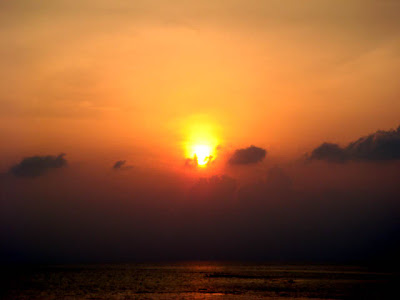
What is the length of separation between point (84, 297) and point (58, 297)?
462 cm

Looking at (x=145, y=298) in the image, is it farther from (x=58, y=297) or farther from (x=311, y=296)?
(x=311, y=296)

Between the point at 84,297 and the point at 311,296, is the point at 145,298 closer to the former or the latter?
the point at 84,297

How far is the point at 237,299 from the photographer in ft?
242

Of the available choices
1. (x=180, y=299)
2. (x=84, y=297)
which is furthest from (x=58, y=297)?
(x=180, y=299)

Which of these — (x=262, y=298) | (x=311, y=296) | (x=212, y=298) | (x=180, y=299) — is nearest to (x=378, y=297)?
(x=311, y=296)

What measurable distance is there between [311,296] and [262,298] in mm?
8591

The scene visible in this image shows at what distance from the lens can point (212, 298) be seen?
76.5m

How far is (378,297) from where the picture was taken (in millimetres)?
74812

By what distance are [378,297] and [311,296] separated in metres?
10.2

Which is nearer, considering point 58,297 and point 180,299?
point 180,299

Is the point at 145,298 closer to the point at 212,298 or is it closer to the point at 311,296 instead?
the point at 212,298

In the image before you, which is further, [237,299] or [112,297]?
[112,297]

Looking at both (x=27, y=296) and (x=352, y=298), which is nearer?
(x=352, y=298)

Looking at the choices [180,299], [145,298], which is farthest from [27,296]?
[180,299]
